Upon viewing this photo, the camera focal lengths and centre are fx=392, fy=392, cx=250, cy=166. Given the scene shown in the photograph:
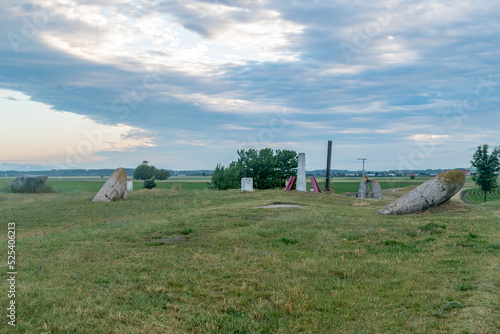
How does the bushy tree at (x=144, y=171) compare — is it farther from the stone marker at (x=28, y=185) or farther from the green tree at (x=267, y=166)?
the stone marker at (x=28, y=185)

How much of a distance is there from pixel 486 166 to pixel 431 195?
3048 cm

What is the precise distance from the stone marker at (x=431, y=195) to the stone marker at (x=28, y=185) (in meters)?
31.3

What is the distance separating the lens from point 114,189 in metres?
25.9

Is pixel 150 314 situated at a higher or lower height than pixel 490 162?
lower

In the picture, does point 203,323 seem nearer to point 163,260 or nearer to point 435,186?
point 163,260

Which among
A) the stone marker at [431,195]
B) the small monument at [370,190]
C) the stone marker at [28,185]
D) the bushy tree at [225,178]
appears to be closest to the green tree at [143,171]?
the bushy tree at [225,178]

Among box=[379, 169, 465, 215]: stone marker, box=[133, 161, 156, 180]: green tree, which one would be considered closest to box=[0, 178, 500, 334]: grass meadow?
box=[379, 169, 465, 215]: stone marker

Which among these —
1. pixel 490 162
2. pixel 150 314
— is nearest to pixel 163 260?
pixel 150 314

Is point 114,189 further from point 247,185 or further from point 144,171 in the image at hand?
point 144,171

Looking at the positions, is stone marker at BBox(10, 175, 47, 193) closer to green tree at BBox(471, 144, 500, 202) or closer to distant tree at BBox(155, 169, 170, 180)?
green tree at BBox(471, 144, 500, 202)

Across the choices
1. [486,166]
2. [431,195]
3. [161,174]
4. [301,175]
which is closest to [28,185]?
[301,175]

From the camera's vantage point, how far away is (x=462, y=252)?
993 cm

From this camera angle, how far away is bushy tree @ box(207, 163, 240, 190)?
1914 inches

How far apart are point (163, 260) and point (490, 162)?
144ft
